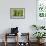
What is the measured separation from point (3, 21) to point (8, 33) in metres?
0.63

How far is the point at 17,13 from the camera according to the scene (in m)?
7.19

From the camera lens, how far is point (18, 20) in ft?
23.7

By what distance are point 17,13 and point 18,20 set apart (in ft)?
1.08

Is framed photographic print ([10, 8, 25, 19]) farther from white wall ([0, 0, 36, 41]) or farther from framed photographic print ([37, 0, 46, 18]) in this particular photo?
framed photographic print ([37, 0, 46, 18])

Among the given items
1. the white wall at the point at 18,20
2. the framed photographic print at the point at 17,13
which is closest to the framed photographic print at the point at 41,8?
the white wall at the point at 18,20

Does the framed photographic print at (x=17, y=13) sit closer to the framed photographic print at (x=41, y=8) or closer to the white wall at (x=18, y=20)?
the white wall at (x=18, y=20)

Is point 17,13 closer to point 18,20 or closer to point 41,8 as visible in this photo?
point 18,20

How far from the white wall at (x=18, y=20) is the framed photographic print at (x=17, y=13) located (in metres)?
0.14

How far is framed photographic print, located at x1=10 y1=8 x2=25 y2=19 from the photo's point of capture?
23.5 ft

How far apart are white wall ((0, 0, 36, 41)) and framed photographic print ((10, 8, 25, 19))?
138 mm

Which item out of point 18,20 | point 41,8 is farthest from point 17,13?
point 41,8

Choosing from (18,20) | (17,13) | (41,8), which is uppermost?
(41,8)

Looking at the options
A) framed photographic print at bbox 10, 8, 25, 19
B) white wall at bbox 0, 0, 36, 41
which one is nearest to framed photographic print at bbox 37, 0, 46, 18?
white wall at bbox 0, 0, 36, 41

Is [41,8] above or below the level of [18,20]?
above
